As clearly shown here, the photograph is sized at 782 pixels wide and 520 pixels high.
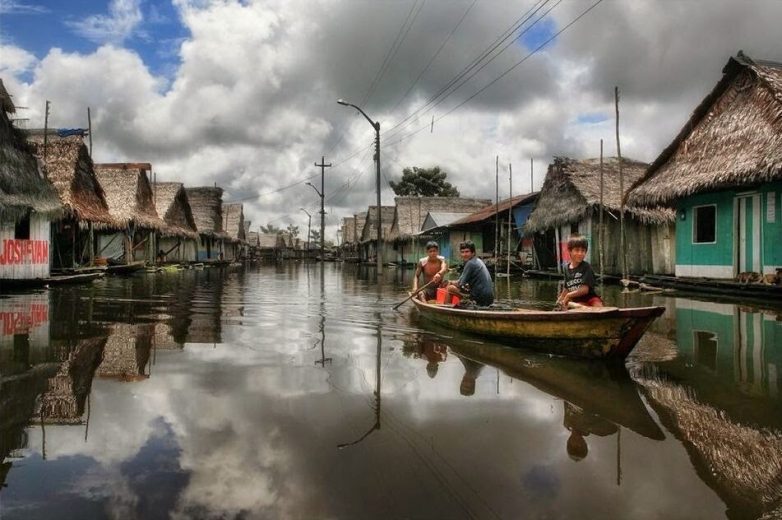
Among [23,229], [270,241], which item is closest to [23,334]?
[23,229]

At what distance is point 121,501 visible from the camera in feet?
8.55

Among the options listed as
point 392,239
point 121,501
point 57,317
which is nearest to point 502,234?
point 392,239

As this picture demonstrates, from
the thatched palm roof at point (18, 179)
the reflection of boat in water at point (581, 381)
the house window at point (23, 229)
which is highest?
the thatched palm roof at point (18, 179)

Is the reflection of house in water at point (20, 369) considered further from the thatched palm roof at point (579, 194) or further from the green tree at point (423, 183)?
the green tree at point (423, 183)

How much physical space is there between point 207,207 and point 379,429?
1695 inches

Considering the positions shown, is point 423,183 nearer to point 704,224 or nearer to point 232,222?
point 232,222

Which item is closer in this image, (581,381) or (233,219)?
(581,381)

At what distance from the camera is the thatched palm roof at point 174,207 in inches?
1296

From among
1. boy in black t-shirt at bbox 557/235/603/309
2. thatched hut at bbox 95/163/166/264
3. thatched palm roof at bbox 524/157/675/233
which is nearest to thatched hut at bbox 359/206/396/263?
thatched hut at bbox 95/163/166/264

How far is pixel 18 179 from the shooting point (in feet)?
50.5

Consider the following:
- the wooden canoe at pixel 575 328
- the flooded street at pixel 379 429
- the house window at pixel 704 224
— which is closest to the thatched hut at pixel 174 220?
the house window at pixel 704 224

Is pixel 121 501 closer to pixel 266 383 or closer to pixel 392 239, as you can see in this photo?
pixel 266 383

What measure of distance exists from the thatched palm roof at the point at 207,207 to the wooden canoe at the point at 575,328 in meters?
38.9

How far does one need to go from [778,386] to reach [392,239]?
118 feet
